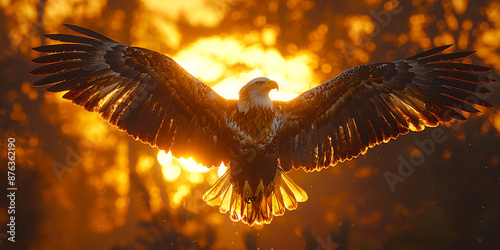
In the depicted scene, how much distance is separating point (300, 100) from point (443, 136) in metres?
5.42

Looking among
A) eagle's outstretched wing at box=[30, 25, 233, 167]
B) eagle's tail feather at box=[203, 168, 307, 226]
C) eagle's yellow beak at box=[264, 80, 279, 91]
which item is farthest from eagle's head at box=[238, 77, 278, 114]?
eagle's tail feather at box=[203, 168, 307, 226]

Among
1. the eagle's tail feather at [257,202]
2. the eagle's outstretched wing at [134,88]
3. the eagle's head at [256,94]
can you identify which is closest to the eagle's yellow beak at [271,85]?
the eagle's head at [256,94]

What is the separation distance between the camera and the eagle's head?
15.0ft

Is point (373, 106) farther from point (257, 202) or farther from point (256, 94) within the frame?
point (257, 202)

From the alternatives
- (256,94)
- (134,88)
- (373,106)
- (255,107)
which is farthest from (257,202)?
(134,88)

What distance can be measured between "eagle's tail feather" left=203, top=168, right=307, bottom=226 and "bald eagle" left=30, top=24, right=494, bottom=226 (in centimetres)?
1

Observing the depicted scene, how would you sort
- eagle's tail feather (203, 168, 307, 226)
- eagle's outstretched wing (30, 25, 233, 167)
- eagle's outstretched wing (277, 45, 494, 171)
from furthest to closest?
eagle's tail feather (203, 168, 307, 226)
eagle's outstretched wing (277, 45, 494, 171)
eagle's outstretched wing (30, 25, 233, 167)

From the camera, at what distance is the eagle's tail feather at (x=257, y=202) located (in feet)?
16.8

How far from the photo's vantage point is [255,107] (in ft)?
14.9

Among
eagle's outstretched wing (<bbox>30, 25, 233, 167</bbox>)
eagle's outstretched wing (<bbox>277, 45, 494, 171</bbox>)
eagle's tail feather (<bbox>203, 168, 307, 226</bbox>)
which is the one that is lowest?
eagle's tail feather (<bbox>203, 168, 307, 226</bbox>)

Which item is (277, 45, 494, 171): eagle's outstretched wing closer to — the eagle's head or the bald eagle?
the bald eagle

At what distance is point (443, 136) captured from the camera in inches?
359

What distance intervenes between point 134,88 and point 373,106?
8.39ft

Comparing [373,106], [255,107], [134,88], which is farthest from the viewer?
[373,106]
